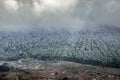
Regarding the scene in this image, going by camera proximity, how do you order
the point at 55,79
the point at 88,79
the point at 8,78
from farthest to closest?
1. the point at 88,79
2. the point at 55,79
3. the point at 8,78

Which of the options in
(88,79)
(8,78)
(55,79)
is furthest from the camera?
(88,79)

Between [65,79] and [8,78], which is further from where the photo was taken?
[65,79]

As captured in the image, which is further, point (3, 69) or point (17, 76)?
point (3, 69)

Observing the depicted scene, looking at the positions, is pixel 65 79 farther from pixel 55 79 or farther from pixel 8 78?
pixel 8 78

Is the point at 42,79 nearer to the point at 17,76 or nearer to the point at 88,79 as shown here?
the point at 17,76

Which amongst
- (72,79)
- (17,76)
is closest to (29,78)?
(17,76)

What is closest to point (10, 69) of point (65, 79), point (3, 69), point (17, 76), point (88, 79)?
point (3, 69)

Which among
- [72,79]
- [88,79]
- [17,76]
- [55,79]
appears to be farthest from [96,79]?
[17,76]

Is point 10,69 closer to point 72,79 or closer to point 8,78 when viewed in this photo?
point 8,78
